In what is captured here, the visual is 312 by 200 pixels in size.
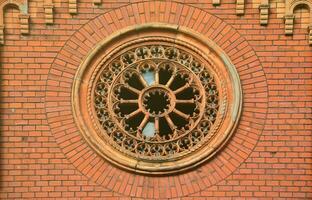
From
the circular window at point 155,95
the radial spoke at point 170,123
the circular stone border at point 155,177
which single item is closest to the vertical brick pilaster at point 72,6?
the circular stone border at point 155,177

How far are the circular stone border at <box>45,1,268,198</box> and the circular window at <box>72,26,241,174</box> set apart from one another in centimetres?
14

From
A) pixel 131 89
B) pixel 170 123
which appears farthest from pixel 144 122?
pixel 131 89

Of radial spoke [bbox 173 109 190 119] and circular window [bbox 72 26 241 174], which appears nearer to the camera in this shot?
circular window [bbox 72 26 241 174]

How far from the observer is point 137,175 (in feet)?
52.3

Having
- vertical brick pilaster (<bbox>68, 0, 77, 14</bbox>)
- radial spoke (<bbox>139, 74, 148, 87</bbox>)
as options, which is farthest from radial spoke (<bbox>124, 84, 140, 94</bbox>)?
vertical brick pilaster (<bbox>68, 0, 77, 14</bbox>)

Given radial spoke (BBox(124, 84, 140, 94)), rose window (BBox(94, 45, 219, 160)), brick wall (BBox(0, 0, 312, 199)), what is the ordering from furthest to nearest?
radial spoke (BBox(124, 84, 140, 94)) < rose window (BBox(94, 45, 219, 160)) < brick wall (BBox(0, 0, 312, 199))

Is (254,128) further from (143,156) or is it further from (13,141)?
(13,141)

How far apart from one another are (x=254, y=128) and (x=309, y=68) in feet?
4.07

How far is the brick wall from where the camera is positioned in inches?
625

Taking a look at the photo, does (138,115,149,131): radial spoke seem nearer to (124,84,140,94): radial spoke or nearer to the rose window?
the rose window

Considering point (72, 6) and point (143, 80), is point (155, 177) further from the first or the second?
point (72, 6)

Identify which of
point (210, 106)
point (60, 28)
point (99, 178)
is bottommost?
point (99, 178)

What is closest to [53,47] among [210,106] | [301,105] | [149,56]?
[149,56]

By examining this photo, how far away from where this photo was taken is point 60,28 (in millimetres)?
16312
